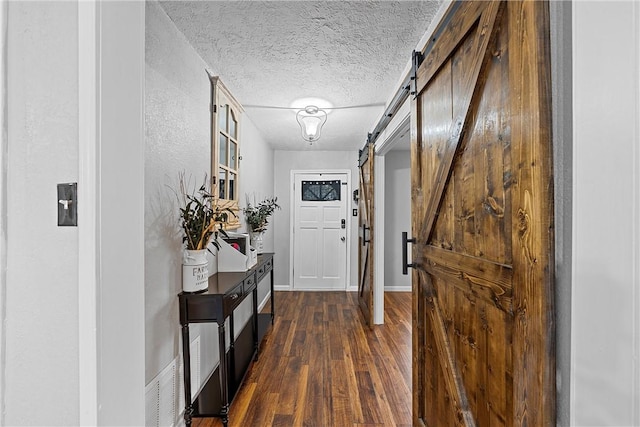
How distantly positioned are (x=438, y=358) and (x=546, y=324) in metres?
0.83

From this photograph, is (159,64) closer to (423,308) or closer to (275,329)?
(423,308)

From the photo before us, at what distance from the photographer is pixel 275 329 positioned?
3.65 meters

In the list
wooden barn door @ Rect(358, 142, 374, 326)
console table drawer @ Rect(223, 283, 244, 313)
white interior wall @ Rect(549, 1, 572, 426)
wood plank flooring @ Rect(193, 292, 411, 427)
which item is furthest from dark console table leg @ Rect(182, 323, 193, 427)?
wooden barn door @ Rect(358, 142, 374, 326)

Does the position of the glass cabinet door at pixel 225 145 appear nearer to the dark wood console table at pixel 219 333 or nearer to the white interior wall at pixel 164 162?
the white interior wall at pixel 164 162

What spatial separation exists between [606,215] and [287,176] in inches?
201

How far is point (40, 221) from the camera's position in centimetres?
80

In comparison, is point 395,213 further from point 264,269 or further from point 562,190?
point 562,190

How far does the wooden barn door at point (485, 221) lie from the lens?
0.83 metres

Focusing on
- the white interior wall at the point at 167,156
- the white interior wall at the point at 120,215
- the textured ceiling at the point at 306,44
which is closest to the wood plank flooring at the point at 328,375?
the white interior wall at the point at 167,156

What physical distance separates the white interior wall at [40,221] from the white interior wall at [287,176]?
4.75 m

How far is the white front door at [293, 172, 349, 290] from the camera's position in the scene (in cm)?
554

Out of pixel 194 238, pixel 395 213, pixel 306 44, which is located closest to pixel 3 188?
pixel 194 238

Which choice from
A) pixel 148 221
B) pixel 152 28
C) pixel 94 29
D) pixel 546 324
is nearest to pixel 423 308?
pixel 546 324

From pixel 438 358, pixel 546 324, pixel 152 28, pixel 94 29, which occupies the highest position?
pixel 152 28
